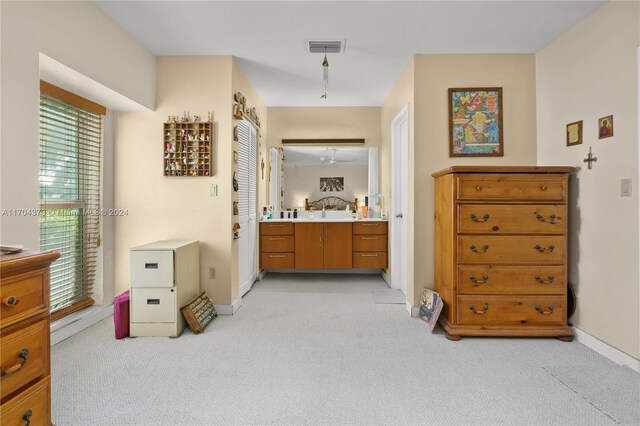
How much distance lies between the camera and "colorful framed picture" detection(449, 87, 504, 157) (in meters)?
3.05

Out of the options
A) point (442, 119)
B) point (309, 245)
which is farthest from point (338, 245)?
point (442, 119)

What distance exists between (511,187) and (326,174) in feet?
9.22

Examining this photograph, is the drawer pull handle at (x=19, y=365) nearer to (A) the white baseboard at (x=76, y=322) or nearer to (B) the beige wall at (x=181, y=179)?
(A) the white baseboard at (x=76, y=322)

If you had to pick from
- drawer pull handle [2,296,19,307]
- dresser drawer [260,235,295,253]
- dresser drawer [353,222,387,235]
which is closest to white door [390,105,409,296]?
dresser drawer [353,222,387,235]

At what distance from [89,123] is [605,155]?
4.15 metres

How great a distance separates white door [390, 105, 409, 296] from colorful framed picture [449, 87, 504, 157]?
0.77m

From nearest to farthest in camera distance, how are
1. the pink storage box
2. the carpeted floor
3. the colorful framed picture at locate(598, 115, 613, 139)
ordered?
the carpeted floor, the colorful framed picture at locate(598, 115, 613, 139), the pink storage box

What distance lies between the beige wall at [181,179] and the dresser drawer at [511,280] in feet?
6.92

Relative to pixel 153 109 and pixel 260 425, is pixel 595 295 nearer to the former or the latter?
pixel 260 425

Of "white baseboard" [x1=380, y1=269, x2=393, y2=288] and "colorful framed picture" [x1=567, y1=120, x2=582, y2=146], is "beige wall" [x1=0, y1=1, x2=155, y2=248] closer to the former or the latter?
"white baseboard" [x1=380, y1=269, x2=393, y2=288]

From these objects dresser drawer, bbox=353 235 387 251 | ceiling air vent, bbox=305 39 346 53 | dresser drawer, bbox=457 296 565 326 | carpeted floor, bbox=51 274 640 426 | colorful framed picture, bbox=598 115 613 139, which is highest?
ceiling air vent, bbox=305 39 346 53

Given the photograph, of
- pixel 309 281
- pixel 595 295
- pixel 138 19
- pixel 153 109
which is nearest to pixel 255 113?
pixel 153 109

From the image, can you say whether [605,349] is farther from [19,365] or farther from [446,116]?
[19,365]

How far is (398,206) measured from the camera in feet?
13.3
